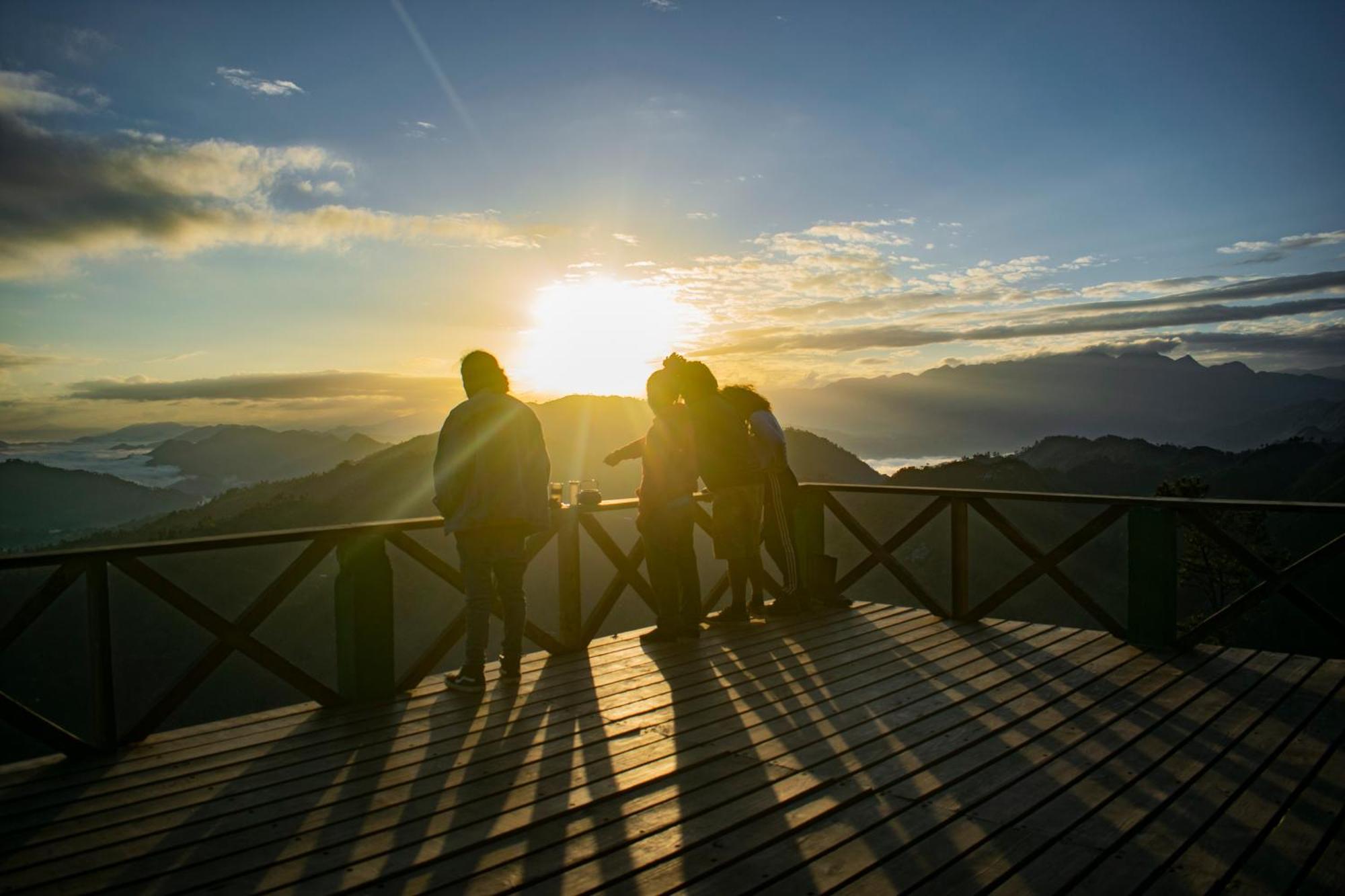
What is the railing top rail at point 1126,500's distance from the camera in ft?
17.4

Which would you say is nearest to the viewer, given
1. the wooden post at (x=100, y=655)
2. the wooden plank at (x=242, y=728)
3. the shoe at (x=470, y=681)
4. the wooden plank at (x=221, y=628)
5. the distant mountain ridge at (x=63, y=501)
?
the wooden plank at (x=242, y=728)

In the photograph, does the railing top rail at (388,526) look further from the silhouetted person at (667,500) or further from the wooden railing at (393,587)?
the silhouetted person at (667,500)

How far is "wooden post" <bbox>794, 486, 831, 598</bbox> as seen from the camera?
25.8 ft

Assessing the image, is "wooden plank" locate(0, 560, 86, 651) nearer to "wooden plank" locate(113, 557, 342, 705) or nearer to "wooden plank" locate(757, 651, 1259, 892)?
"wooden plank" locate(113, 557, 342, 705)

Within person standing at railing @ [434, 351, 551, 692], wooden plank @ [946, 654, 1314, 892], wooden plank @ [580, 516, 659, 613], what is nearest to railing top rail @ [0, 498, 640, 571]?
person standing at railing @ [434, 351, 551, 692]

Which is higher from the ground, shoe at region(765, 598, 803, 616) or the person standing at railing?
the person standing at railing

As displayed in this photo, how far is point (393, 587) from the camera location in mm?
5277

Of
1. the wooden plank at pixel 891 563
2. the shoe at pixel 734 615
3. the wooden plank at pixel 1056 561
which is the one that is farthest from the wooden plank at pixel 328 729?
the wooden plank at pixel 1056 561

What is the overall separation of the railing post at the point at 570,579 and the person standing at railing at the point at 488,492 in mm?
817

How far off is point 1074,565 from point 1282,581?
8249cm

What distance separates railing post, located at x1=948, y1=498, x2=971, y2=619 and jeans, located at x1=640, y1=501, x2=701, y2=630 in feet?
7.14

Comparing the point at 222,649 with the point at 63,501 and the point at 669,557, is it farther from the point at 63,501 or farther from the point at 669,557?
the point at 63,501

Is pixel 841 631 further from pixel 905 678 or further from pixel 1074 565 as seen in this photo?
pixel 1074 565

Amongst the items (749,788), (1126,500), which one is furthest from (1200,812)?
(1126,500)
